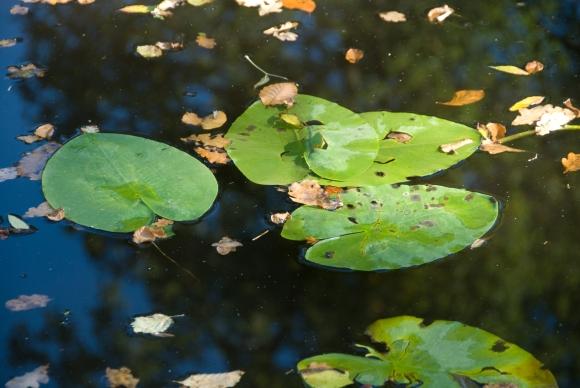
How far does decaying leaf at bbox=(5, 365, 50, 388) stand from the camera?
5.96 ft

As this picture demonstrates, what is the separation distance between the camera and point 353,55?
3023mm

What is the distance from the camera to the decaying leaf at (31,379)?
182cm

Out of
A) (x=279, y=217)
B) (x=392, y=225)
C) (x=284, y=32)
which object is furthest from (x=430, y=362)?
(x=284, y=32)

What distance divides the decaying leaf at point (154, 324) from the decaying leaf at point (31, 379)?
0.80 feet

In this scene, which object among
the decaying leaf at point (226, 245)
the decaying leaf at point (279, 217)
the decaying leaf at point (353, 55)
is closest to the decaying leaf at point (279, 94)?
the decaying leaf at point (353, 55)

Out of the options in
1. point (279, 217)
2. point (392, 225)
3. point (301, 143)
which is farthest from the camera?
point (301, 143)

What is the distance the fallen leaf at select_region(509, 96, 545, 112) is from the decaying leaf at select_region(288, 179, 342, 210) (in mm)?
868

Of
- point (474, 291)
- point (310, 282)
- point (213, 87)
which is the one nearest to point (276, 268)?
point (310, 282)

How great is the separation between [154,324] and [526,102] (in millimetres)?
1590

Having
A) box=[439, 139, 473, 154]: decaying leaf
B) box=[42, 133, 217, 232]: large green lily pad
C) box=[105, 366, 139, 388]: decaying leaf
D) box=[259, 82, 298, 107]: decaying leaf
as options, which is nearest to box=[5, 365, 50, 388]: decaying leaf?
box=[105, 366, 139, 388]: decaying leaf

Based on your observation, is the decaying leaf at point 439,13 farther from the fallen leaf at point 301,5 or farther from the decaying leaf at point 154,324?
the decaying leaf at point 154,324

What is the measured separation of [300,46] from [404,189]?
1.02 meters

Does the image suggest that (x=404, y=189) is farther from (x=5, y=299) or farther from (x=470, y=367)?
(x=5, y=299)

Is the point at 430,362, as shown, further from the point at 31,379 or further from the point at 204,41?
the point at 204,41
